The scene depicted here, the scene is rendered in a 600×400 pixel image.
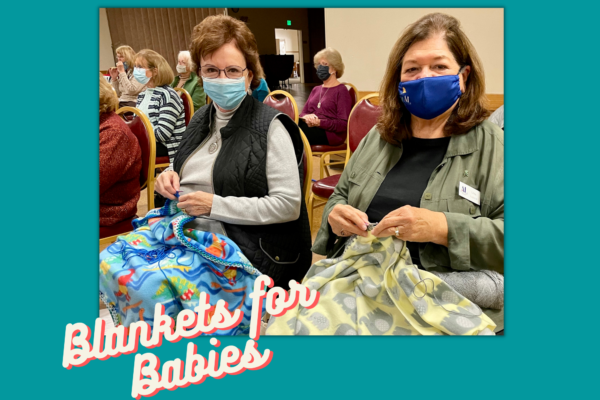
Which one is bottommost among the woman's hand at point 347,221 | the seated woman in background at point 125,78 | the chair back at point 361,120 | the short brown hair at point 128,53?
the woman's hand at point 347,221

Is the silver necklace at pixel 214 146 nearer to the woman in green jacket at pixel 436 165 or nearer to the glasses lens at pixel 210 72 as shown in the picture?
the glasses lens at pixel 210 72

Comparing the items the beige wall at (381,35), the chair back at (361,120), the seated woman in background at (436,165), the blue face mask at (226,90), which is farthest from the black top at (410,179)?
the chair back at (361,120)

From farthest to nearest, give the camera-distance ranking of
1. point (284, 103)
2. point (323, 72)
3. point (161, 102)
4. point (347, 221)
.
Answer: point (284, 103)
point (161, 102)
point (323, 72)
point (347, 221)

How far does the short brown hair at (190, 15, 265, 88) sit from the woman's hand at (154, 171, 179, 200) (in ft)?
1.35

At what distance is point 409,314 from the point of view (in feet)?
3.85

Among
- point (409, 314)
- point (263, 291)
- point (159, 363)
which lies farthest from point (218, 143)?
point (409, 314)

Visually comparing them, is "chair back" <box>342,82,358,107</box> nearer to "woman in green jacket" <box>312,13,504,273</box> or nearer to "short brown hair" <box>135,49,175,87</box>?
"woman in green jacket" <box>312,13,504,273</box>

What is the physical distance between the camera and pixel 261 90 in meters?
1.73

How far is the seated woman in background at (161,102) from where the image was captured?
6.36 feet

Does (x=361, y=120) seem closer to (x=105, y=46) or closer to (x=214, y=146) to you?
(x=214, y=146)

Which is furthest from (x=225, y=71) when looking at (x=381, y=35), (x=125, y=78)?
(x=125, y=78)

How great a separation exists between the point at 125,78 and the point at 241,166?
113cm

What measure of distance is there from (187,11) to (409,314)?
3.83 feet

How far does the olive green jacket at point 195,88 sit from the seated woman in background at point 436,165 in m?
0.74
